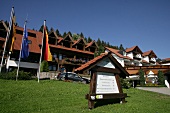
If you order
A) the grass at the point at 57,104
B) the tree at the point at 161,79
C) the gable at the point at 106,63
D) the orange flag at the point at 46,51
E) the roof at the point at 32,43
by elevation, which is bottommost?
the grass at the point at 57,104

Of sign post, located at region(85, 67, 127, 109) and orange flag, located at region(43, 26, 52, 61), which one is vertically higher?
orange flag, located at region(43, 26, 52, 61)

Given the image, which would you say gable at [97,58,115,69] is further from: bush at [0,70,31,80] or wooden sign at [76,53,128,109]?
bush at [0,70,31,80]

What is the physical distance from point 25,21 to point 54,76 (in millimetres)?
11361

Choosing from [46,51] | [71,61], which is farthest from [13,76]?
[71,61]

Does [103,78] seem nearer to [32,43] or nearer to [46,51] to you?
[46,51]

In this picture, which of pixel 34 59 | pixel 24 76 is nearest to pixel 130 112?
pixel 24 76

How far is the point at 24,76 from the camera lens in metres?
22.8

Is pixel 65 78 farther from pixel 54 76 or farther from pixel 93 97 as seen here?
pixel 93 97

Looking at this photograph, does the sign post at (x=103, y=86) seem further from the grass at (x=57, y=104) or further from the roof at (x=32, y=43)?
the roof at (x=32, y=43)

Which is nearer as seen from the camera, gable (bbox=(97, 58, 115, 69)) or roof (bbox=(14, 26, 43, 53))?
gable (bbox=(97, 58, 115, 69))

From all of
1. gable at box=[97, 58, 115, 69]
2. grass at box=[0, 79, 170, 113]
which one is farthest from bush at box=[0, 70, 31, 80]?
gable at box=[97, 58, 115, 69]

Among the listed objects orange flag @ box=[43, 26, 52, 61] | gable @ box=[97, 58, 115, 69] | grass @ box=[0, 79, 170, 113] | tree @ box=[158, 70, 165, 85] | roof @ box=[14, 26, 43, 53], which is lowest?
grass @ box=[0, 79, 170, 113]

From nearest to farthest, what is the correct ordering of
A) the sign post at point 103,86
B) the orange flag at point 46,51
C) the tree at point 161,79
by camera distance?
1. the sign post at point 103,86
2. the orange flag at point 46,51
3. the tree at point 161,79

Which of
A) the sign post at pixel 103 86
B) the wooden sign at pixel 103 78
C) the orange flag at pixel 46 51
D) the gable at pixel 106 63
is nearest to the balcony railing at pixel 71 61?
the orange flag at pixel 46 51
